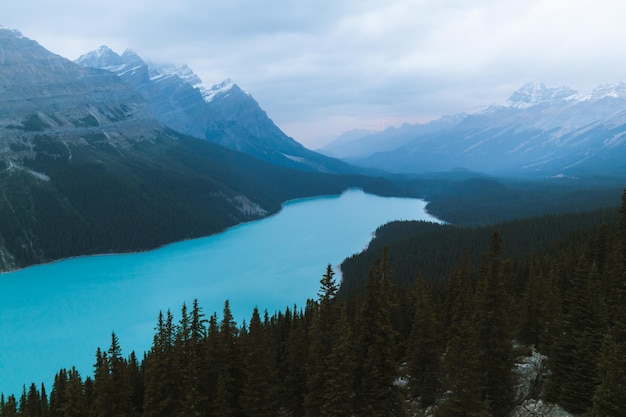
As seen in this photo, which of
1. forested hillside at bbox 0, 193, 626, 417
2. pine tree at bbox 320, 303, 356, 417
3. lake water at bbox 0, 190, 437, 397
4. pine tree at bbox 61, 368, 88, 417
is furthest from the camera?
lake water at bbox 0, 190, 437, 397

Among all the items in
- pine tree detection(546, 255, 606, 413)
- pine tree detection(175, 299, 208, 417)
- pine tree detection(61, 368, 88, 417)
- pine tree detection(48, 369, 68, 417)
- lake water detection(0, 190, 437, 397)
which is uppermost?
pine tree detection(546, 255, 606, 413)

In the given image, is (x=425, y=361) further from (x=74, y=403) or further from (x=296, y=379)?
(x=74, y=403)

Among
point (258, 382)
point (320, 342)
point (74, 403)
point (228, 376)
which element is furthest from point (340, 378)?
point (74, 403)

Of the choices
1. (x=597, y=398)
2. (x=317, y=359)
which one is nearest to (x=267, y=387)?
(x=317, y=359)

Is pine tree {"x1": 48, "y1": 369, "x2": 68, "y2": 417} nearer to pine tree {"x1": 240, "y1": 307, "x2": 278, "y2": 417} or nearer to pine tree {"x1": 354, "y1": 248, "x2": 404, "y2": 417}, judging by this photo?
pine tree {"x1": 240, "y1": 307, "x2": 278, "y2": 417}

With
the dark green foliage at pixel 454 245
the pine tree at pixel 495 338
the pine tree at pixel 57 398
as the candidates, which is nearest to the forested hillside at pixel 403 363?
the pine tree at pixel 495 338

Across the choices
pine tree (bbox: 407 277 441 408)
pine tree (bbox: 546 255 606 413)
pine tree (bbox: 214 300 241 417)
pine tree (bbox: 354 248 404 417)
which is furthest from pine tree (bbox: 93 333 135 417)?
pine tree (bbox: 546 255 606 413)
